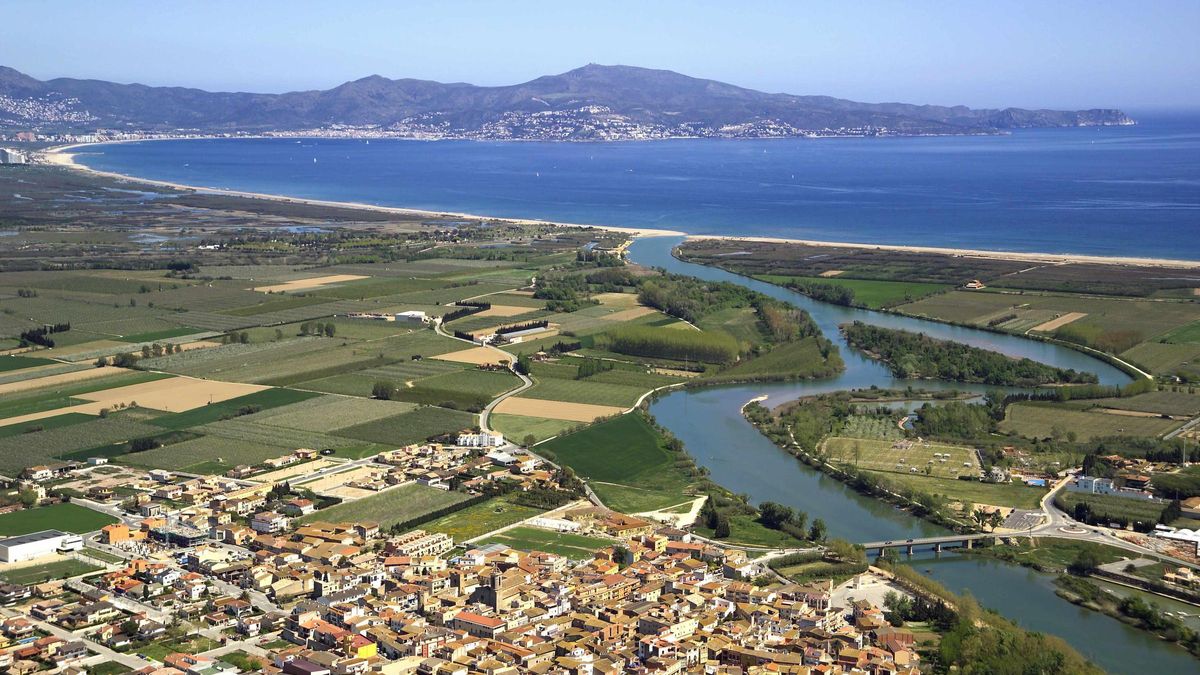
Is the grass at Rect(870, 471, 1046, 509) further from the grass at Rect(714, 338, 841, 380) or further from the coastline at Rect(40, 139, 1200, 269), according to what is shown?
the coastline at Rect(40, 139, 1200, 269)

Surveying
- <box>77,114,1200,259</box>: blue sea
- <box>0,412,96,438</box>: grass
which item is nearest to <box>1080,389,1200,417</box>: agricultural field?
<box>0,412,96,438</box>: grass

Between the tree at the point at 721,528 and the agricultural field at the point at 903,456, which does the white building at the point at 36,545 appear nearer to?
the tree at the point at 721,528

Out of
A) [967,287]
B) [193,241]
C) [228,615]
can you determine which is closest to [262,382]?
[228,615]

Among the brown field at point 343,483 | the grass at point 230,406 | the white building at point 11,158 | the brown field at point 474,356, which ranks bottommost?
the brown field at point 343,483

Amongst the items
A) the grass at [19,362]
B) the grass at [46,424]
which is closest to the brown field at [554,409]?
the grass at [46,424]

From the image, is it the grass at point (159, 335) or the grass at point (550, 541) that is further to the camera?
the grass at point (159, 335)

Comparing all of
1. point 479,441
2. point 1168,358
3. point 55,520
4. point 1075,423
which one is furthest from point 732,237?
point 55,520

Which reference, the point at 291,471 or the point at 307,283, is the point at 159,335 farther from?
the point at 291,471
